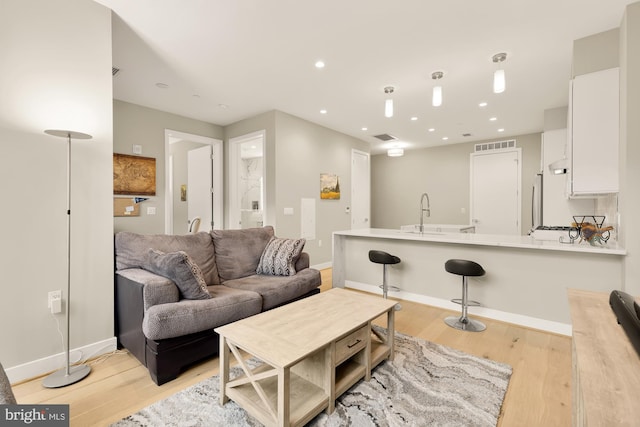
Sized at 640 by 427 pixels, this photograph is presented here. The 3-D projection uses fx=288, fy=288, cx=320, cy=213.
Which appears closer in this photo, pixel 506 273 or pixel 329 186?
pixel 506 273

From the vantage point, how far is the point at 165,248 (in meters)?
2.76

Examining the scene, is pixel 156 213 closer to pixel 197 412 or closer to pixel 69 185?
pixel 69 185

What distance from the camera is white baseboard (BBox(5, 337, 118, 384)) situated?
198 cm

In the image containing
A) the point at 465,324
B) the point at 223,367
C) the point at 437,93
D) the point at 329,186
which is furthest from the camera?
the point at 329,186

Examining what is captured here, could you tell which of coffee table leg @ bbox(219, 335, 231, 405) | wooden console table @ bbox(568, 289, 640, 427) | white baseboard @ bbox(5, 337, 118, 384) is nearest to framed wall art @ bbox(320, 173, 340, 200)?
white baseboard @ bbox(5, 337, 118, 384)

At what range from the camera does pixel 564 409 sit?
1690 millimetres

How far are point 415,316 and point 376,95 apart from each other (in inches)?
117

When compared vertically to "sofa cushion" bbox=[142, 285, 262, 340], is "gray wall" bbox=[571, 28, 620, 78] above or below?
above

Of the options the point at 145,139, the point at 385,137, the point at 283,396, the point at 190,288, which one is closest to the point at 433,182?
the point at 385,137

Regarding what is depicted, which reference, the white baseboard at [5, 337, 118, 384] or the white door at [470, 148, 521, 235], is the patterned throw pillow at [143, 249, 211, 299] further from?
the white door at [470, 148, 521, 235]

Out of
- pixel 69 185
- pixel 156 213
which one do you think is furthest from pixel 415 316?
pixel 156 213

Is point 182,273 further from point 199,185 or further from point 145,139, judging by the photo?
point 199,185

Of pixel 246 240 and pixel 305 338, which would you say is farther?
pixel 246 240

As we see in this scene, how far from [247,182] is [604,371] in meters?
6.22
